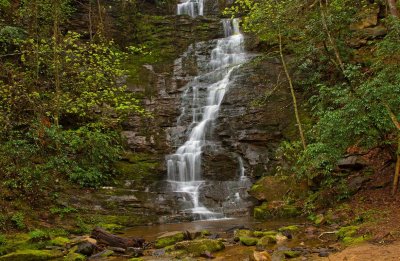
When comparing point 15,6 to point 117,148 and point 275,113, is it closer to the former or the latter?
point 117,148

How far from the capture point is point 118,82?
73.9 feet

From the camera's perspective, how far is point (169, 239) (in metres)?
9.89

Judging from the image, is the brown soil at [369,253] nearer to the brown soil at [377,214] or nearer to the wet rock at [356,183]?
the brown soil at [377,214]

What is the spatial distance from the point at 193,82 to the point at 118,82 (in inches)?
179

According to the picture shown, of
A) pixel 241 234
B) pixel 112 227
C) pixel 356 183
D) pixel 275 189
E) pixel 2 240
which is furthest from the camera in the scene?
pixel 275 189

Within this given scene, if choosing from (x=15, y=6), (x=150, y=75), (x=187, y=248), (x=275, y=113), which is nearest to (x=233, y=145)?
(x=275, y=113)

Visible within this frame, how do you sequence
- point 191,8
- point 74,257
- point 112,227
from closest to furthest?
point 74,257
point 112,227
point 191,8

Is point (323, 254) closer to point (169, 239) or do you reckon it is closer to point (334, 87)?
point (169, 239)

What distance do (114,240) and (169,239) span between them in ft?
4.67

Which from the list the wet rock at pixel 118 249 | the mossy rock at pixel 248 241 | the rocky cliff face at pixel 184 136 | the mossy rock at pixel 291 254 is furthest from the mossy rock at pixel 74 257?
the rocky cliff face at pixel 184 136

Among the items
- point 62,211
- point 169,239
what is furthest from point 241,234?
A: point 62,211

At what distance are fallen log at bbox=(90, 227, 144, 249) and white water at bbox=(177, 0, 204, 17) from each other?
Answer: 79.1 feet

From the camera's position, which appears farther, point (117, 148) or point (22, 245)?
point (117, 148)

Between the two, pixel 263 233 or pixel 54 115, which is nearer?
pixel 263 233
